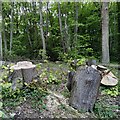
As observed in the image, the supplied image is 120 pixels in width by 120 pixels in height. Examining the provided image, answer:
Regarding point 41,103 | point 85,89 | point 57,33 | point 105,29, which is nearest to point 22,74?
point 41,103

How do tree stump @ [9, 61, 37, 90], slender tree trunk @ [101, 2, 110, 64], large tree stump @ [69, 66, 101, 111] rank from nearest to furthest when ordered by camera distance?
large tree stump @ [69, 66, 101, 111] → tree stump @ [9, 61, 37, 90] → slender tree trunk @ [101, 2, 110, 64]

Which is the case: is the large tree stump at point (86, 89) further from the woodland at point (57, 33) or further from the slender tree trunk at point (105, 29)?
the slender tree trunk at point (105, 29)

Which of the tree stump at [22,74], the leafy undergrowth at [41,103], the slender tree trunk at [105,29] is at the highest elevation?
the slender tree trunk at [105,29]

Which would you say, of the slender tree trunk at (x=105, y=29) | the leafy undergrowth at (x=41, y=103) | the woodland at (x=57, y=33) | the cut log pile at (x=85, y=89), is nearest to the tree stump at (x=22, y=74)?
the leafy undergrowth at (x=41, y=103)

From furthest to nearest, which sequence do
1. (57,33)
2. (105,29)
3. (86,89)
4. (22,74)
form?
(57,33), (105,29), (22,74), (86,89)

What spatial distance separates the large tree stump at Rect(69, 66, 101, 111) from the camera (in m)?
2.57

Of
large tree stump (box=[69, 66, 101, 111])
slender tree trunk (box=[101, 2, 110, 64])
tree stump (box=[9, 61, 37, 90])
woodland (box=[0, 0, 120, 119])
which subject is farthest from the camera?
woodland (box=[0, 0, 120, 119])

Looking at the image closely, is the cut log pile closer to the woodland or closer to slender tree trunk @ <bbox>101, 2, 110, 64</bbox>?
the woodland

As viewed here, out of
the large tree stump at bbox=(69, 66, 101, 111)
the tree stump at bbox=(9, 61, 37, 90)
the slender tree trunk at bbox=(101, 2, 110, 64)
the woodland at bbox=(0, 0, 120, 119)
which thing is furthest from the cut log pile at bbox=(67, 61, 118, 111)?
the slender tree trunk at bbox=(101, 2, 110, 64)

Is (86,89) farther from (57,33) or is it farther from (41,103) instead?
(57,33)

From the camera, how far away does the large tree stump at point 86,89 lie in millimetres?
2568

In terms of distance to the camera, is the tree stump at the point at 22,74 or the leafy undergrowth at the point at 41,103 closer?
the leafy undergrowth at the point at 41,103

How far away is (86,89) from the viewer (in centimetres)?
257

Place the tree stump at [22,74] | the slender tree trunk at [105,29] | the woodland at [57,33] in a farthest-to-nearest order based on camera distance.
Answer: the woodland at [57,33], the slender tree trunk at [105,29], the tree stump at [22,74]
